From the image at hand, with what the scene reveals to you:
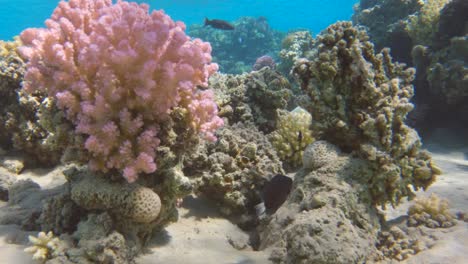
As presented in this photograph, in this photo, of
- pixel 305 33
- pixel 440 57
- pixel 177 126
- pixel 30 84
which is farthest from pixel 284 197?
pixel 305 33

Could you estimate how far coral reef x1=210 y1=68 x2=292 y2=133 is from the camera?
16.7 ft

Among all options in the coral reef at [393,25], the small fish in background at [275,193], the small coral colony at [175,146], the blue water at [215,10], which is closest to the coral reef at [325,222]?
the small coral colony at [175,146]

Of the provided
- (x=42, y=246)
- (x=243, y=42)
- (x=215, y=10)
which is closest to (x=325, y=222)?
(x=42, y=246)

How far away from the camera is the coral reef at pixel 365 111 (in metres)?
3.31

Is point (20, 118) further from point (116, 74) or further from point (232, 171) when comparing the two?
point (232, 171)

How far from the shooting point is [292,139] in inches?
198

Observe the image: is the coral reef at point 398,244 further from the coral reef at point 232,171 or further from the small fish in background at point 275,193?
the coral reef at point 232,171

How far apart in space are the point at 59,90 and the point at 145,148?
0.92 metres

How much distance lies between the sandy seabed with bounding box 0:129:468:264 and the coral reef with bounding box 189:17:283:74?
18326 millimetres

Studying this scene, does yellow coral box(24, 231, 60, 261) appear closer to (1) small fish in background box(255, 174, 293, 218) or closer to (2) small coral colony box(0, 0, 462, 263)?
(2) small coral colony box(0, 0, 462, 263)

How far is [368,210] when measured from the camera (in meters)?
3.15

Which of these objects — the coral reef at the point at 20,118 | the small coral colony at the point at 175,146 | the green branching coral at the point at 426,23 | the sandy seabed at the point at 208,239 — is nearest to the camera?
the small coral colony at the point at 175,146

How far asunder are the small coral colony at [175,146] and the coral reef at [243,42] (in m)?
18.2

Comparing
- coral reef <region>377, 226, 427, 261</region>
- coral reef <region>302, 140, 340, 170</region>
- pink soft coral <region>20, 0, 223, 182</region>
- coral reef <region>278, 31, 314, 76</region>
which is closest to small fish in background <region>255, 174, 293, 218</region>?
coral reef <region>302, 140, 340, 170</region>
